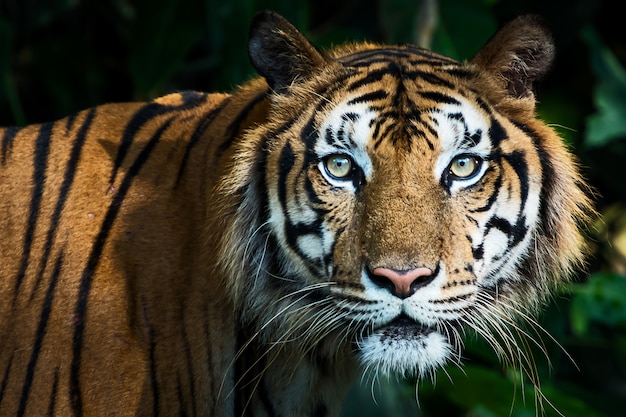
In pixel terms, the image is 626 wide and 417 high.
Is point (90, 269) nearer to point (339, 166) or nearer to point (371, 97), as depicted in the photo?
point (339, 166)

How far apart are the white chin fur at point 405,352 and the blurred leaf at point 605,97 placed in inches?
103

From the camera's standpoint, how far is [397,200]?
7.20ft

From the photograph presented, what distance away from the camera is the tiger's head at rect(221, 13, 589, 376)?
2195mm

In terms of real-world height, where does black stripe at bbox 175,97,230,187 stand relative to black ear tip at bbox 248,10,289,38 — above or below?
below

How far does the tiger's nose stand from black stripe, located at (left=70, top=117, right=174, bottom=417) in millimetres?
725

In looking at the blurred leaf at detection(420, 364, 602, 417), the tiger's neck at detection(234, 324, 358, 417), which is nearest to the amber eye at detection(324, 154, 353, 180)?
the tiger's neck at detection(234, 324, 358, 417)

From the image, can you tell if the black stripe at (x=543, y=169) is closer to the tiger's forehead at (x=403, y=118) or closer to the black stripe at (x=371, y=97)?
the tiger's forehead at (x=403, y=118)

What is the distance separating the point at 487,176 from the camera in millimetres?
2314

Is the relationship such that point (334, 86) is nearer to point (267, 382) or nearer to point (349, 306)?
point (349, 306)

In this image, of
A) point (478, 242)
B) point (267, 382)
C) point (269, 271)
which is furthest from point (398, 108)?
point (267, 382)

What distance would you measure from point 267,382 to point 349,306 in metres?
0.38

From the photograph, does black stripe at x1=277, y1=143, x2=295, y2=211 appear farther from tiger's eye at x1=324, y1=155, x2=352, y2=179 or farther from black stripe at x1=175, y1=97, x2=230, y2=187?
black stripe at x1=175, y1=97, x2=230, y2=187

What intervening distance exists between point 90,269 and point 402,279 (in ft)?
2.64

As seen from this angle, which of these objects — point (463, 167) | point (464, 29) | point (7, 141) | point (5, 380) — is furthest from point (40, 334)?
point (464, 29)
